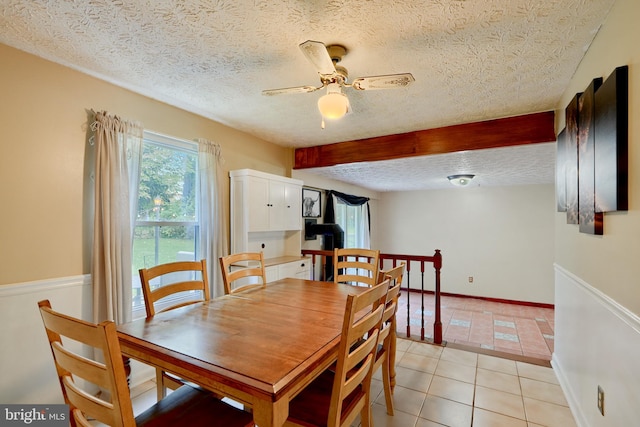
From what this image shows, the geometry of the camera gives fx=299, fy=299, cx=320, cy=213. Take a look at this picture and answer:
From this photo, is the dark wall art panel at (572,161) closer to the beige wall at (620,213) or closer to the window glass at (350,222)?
the beige wall at (620,213)

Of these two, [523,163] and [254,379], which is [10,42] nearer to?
[254,379]

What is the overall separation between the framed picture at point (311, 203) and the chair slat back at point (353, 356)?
10.2 ft

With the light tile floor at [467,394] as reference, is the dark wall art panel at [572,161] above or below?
Result: above

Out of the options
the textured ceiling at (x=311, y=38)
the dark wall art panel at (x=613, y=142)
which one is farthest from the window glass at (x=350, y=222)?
the dark wall art panel at (x=613, y=142)

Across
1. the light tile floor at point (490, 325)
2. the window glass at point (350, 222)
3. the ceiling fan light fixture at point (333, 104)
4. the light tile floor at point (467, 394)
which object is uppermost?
the ceiling fan light fixture at point (333, 104)

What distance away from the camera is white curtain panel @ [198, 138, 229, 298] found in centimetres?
293

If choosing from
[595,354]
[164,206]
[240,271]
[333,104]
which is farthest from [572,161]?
[164,206]

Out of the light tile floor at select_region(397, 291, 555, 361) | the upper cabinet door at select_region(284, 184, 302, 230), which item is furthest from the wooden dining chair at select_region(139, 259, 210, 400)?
the light tile floor at select_region(397, 291, 555, 361)

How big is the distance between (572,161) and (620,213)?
0.82m

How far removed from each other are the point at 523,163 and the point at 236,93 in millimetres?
3421

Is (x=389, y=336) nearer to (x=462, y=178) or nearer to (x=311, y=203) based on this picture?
(x=311, y=203)

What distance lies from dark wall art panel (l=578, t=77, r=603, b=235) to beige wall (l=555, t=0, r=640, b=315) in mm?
60

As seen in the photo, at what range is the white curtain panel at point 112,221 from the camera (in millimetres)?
2121

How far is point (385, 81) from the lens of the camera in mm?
1658
